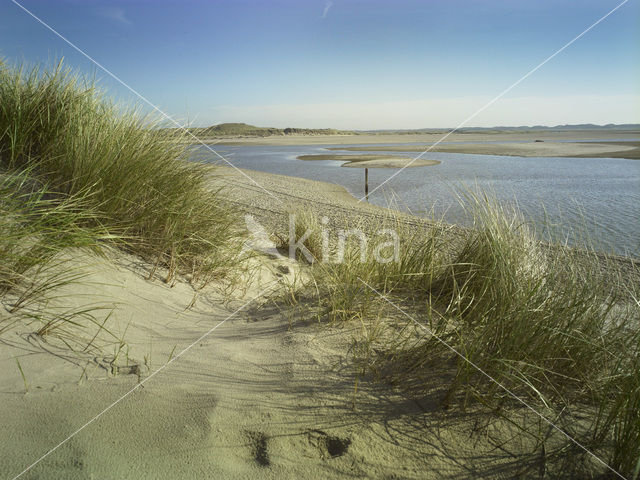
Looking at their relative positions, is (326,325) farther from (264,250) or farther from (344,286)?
(264,250)

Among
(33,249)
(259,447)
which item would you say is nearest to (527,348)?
(259,447)

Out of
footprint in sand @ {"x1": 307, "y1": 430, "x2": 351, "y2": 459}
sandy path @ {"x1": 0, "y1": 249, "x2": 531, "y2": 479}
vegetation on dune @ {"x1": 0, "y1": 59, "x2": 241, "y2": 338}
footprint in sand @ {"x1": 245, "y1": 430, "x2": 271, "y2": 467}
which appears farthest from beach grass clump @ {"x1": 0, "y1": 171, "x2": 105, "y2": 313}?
footprint in sand @ {"x1": 307, "y1": 430, "x2": 351, "y2": 459}

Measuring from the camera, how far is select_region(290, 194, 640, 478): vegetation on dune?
1.90 meters

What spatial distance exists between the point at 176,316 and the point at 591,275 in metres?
3.01

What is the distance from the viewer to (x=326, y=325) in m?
3.00

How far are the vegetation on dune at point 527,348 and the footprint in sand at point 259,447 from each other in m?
0.80

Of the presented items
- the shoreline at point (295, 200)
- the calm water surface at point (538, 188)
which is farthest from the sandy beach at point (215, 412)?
the shoreline at point (295, 200)

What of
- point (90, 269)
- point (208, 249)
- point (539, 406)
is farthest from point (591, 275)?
point (90, 269)

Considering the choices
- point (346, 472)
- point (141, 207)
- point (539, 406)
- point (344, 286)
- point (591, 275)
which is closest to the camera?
point (346, 472)

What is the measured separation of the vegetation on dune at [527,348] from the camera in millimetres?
1899

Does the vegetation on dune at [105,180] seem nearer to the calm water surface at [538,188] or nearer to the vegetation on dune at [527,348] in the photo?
the calm water surface at [538,188]

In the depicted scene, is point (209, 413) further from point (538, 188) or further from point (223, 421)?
point (538, 188)

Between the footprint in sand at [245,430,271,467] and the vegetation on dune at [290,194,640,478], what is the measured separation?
80cm

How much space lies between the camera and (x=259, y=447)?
5.98 feet
